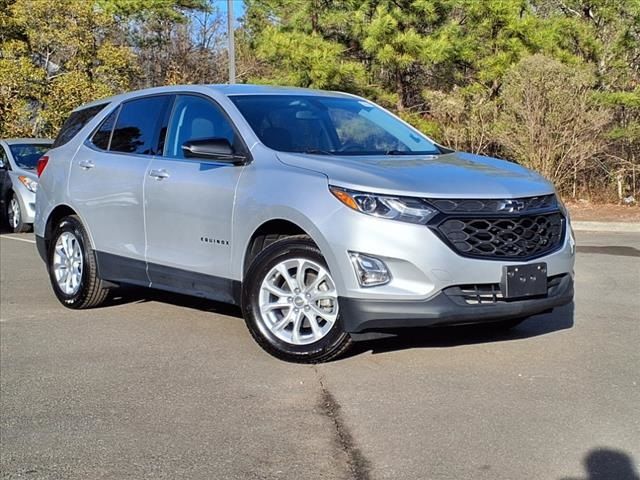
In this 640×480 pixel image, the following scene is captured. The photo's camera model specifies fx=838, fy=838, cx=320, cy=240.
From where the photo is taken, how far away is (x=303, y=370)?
524cm

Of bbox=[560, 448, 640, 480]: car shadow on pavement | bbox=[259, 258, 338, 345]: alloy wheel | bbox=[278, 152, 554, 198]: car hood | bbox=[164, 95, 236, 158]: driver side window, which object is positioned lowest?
bbox=[560, 448, 640, 480]: car shadow on pavement

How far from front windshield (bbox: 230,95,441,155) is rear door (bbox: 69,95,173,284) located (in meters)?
0.92

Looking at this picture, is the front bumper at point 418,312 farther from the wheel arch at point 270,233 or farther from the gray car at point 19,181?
the gray car at point 19,181

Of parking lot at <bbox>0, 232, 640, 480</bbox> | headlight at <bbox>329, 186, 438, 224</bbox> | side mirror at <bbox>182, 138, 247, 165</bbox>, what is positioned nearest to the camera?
parking lot at <bbox>0, 232, 640, 480</bbox>

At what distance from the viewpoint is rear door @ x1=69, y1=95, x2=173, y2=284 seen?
21.0 feet

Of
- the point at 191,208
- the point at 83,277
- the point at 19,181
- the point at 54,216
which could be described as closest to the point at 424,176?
the point at 191,208

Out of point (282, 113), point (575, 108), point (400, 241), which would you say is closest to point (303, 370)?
point (400, 241)

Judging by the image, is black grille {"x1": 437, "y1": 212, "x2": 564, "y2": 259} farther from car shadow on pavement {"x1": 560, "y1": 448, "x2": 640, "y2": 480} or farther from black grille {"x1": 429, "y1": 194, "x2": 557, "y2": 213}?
car shadow on pavement {"x1": 560, "y1": 448, "x2": 640, "y2": 480}

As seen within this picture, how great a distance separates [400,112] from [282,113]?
14.0 metres

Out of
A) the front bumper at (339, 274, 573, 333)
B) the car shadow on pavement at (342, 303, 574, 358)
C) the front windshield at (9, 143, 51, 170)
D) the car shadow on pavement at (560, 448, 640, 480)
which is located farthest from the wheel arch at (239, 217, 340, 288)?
the front windshield at (9, 143, 51, 170)

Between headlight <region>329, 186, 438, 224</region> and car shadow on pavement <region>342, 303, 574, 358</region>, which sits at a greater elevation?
headlight <region>329, 186, 438, 224</region>

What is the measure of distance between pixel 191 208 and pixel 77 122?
88.2 inches

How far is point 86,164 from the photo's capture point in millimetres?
6941

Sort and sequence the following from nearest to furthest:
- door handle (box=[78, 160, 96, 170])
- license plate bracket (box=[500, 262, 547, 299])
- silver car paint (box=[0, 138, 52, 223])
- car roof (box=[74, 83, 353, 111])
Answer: license plate bracket (box=[500, 262, 547, 299]) → car roof (box=[74, 83, 353, 111]) → door handle (box=[78, 160, 96, 170]) → silver car paint (box=[0, 138, 52, 223])
